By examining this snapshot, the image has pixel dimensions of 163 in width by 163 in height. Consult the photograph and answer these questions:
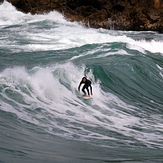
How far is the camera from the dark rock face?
1454 inches

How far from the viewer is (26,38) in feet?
74.5

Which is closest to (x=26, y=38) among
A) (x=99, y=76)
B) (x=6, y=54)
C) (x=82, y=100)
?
(x=6, y=54)

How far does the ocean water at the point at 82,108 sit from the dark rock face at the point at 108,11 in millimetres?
19862

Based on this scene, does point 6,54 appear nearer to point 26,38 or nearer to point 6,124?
point 26,38

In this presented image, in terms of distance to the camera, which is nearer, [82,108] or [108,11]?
[82,108]

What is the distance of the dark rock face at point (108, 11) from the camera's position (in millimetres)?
36938

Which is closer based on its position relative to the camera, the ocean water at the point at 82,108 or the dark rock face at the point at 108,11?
the ocean water at the point at 82,108

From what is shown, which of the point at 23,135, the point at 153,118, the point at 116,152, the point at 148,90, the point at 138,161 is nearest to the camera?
the point at 138,161

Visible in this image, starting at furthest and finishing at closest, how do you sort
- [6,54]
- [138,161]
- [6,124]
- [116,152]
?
[6,54] < [6,124] < [116,152] < [138,161]

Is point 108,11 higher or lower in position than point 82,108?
higher

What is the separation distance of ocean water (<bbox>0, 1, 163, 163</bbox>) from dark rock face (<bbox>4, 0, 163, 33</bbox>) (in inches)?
782

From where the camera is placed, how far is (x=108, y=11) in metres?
39.6

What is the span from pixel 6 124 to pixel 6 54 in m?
10.0

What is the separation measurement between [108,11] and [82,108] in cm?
3189
